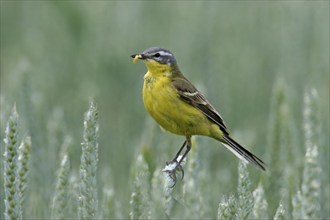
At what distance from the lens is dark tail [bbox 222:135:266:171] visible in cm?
332

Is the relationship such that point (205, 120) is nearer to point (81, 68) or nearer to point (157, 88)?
point (157, 88)

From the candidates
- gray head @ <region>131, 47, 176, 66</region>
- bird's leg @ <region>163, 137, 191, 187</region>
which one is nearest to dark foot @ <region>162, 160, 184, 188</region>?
bird's leg @ <region>163, 137, 191, 187</region>

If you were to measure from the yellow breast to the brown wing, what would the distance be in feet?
0.10

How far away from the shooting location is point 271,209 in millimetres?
3133

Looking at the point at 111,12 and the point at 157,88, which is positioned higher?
the point at 111,12

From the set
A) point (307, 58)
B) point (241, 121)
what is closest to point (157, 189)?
point (241, 121)

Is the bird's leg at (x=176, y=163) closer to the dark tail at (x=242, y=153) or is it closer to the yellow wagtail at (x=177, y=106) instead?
the yellow wagtail at (x=177, y=106)

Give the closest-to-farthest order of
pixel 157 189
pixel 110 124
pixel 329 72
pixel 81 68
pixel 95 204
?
pixel 95 204
pixel 157 189
pixel 110 124
pixel 329 72
pixel 81 68

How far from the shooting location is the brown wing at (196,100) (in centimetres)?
374

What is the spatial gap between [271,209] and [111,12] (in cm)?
315

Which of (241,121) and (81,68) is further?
(81,68)

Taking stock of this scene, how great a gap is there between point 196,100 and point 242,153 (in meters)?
0.47

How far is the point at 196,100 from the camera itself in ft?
12.5

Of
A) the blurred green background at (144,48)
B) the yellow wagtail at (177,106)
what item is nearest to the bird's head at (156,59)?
the yellow wagtail at (177,106)
